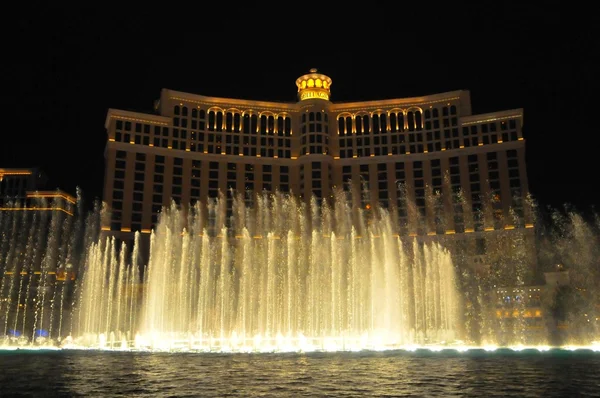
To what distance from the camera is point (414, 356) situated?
30000mm

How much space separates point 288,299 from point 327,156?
37.1 m

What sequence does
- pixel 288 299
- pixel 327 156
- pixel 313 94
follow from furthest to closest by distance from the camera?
pixel 313 94, pixel 327 156, pixel 288 299

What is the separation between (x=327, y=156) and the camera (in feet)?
286

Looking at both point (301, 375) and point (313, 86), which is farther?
point (313, 86)

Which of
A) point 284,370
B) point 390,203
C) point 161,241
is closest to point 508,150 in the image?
point 390,203

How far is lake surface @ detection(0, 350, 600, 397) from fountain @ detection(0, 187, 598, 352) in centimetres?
913

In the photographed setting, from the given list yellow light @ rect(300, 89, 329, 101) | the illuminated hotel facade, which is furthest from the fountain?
yellow light @ rect(300, 89, 329, 101)

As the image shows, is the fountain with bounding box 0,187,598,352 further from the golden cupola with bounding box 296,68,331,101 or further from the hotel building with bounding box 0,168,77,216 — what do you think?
the golden cupola with bounding box 296,68,331,101

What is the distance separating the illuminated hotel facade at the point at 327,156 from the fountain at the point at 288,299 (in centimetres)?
399

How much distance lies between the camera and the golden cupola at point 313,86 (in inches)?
3575

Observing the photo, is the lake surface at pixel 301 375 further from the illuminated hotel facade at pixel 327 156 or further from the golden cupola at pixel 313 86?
the golden cupola at pixel 313 86

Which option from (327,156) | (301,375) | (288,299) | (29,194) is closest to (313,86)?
(327,156)

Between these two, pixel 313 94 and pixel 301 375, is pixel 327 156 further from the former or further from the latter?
pixel 301 375

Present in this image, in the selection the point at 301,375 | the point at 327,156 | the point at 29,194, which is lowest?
the point at 301,375
